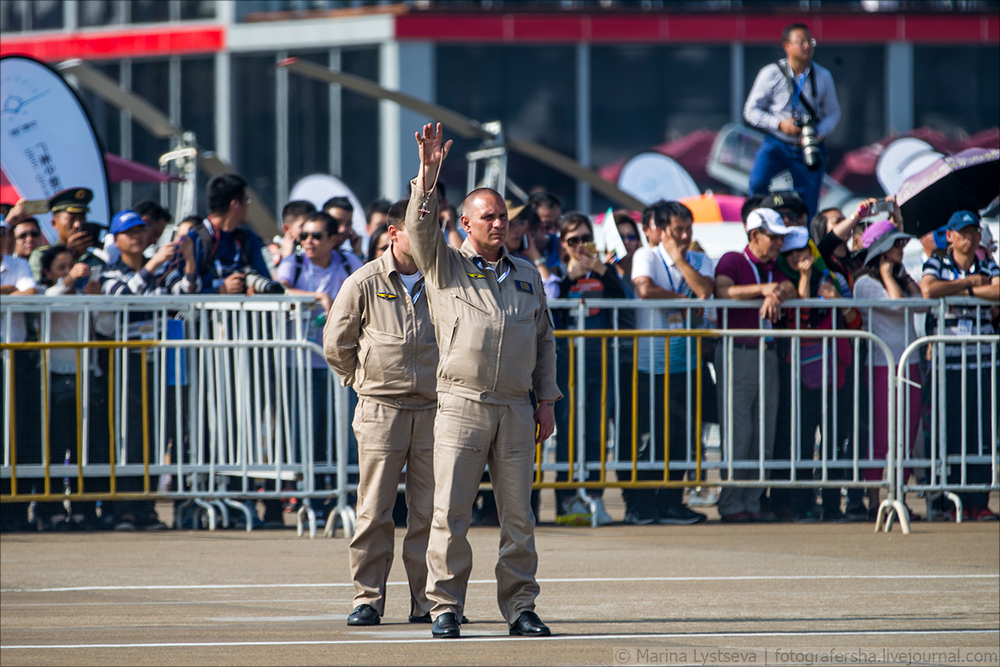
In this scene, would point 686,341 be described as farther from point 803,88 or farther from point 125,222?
point 125,222

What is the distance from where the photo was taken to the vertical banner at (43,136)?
11.6 metres

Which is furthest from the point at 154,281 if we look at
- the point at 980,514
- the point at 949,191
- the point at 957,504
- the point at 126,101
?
the point at 126,101

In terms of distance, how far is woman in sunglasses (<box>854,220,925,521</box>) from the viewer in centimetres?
973

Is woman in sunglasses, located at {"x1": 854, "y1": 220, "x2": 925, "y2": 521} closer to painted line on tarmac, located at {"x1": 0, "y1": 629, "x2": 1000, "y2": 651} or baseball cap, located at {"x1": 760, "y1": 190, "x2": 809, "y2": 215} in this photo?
baseball cap, located at {"x1": 760, "y1": 190, "x2": 809, "y2": 215}

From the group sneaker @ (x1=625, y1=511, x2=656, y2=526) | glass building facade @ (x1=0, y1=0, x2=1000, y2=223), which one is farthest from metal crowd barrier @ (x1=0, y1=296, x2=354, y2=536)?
glass building facade @ (x1=0, y1=0, x2=1000, y2=223)

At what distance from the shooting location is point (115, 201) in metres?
31.1

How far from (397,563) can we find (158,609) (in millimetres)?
2052

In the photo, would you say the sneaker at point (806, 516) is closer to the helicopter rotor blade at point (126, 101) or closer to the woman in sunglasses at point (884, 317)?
the woman in sunglasses at point (884, 317)

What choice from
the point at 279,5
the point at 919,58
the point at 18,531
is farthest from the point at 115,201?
the point at 18,531

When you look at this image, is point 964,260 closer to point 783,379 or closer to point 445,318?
point 783,379

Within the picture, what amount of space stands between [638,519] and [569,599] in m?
2.66

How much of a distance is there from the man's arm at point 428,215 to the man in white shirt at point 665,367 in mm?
3640

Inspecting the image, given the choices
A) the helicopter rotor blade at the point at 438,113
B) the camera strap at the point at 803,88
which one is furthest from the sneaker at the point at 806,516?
the helicopter rotor blade at the point at 438,113

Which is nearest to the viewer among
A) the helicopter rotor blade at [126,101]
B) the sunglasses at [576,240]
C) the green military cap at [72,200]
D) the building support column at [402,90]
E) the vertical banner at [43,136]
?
the sunglasses at [576,240]
